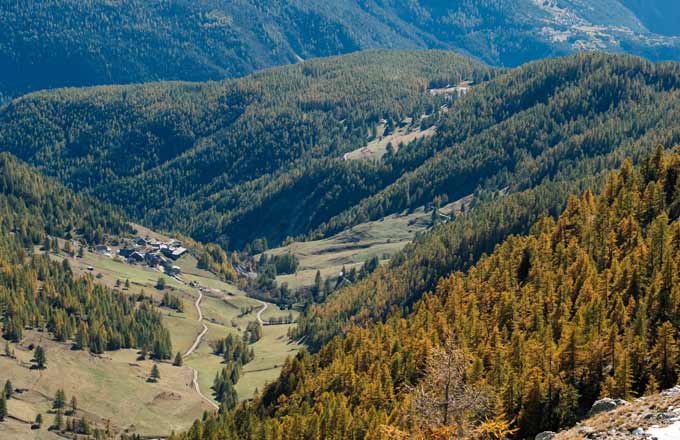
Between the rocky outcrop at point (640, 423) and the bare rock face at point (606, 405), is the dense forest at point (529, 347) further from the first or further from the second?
the bare rock face at point (606, 405)

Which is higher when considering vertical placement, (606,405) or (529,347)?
(606,405)

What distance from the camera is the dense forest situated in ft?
304

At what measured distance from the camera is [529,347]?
12506 cm

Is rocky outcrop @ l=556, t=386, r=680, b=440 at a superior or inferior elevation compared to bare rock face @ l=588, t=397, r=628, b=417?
superior

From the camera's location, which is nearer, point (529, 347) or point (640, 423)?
point (640, 423)

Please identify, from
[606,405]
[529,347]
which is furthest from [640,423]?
[529,347]

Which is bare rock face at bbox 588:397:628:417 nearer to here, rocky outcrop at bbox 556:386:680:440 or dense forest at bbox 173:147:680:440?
dense forest at bbox 173:147:680:440

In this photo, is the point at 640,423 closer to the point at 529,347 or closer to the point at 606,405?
the point at 606,405

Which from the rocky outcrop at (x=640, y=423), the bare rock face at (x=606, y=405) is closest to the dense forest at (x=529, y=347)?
the rocky outcrop at (x=640, y=423)

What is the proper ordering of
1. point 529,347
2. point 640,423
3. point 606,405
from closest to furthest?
1. point 640,423
2. point 606,405
3. point 529,347

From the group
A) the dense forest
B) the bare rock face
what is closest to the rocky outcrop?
the dense forest

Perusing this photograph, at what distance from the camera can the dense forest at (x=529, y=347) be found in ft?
304

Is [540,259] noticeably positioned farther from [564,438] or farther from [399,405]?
[564,438]

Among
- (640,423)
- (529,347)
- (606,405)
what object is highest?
(640,423)
